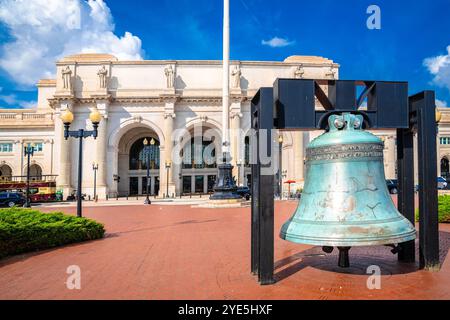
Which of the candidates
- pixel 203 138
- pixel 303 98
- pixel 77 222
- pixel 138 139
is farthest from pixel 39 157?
pixel 303 98

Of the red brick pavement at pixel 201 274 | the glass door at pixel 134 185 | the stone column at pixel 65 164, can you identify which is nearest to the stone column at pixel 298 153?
the glass door at pixel 134 185

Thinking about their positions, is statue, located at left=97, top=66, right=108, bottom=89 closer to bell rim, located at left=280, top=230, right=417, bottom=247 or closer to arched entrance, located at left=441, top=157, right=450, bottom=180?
bell rim, located at left=280, top=230, right=417, bottom=247

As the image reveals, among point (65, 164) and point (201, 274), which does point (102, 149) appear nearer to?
point (65, 164)

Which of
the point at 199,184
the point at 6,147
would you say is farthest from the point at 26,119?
the point at 199,184

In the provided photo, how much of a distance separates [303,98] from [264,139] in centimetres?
88

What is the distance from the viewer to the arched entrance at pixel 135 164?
5344 centimetres

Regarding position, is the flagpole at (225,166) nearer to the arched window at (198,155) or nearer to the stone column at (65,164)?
the arched window at (198,155)

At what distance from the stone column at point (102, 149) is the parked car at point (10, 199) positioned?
43.2 ft

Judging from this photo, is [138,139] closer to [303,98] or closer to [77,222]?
[77,222]

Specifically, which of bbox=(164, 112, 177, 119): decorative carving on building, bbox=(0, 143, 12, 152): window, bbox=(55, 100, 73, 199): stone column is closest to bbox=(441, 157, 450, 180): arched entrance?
bbox=(164, 112, 177, 119): decorative carving on building

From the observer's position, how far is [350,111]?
5113 mm

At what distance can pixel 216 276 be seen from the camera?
237 inches

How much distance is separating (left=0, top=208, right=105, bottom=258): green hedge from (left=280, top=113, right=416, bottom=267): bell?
686 cm

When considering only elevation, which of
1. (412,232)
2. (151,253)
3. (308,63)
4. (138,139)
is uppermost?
(308,63)
